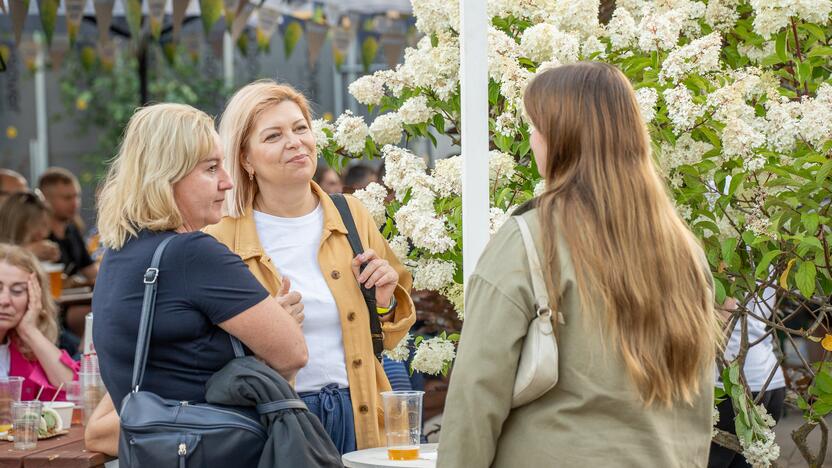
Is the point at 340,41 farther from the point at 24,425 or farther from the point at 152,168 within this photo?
the point at 152,168

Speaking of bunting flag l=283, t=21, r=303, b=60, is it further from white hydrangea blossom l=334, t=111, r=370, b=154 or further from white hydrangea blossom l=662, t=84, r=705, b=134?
white hydrangea blossom l=662, t=84, r=705, b=134

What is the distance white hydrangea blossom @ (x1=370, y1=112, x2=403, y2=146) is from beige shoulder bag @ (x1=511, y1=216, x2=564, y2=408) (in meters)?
1.26

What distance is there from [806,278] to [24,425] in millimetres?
2173

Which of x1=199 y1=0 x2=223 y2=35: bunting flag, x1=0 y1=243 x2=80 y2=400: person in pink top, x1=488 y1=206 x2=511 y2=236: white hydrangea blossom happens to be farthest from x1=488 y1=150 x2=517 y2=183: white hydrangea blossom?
x1=199 y1=0 x2=223 y2=35: bunting flag

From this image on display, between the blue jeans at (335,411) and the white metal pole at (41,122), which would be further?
the white metal pole at (41,122)

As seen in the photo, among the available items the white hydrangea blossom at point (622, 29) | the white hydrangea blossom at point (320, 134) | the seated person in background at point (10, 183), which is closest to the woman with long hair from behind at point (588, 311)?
the white hydrangea blossom at point (622, 29)

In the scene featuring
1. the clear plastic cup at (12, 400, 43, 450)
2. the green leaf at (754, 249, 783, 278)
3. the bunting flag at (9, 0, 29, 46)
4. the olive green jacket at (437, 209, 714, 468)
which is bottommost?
the clear plastic cup at (12, 400, 43, 450)

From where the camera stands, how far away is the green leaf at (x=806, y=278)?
2.65 metres

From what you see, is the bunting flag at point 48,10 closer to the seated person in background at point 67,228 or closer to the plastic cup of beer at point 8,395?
the seated person in background at point 67,228

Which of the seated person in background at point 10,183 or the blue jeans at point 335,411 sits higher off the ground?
the seated person in background at point 10,183

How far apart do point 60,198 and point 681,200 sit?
6595 mm

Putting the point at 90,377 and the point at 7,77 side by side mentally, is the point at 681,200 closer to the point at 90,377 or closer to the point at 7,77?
the point at 90,377

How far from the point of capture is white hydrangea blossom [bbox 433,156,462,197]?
2775mm

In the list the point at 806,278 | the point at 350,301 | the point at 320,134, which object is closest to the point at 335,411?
the point at 350,301
